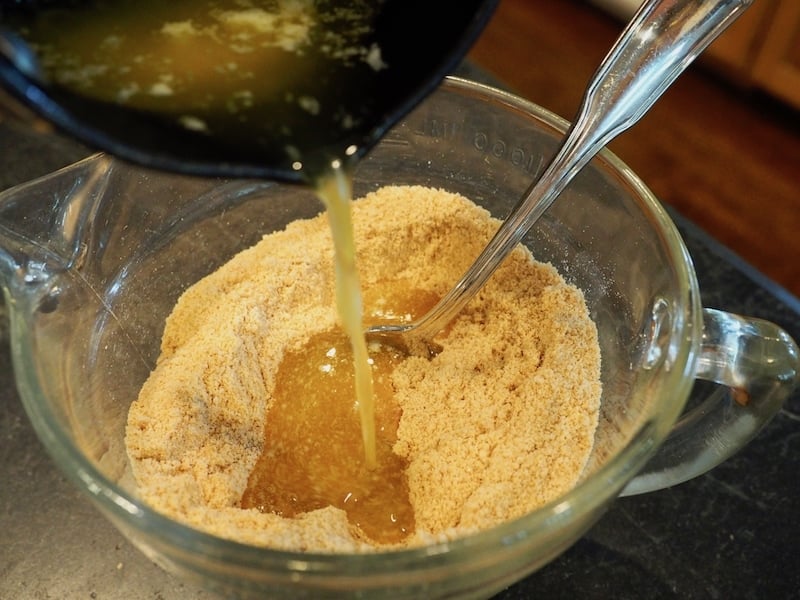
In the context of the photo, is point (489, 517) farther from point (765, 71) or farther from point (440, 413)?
point (765, 71)

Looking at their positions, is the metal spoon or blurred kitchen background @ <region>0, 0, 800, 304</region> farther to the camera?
blurred kitchen background @ <region>0, 0, 800, 304</region>

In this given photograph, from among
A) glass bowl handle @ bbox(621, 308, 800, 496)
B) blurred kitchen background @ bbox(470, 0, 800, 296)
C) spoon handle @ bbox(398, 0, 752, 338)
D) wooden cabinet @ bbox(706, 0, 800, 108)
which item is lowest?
blurred kitchen background @ bbox(470, 0, 800, 296)

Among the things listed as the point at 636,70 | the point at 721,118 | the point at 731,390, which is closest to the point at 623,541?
the point at 731,390

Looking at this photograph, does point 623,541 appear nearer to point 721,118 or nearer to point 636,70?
point 636,70

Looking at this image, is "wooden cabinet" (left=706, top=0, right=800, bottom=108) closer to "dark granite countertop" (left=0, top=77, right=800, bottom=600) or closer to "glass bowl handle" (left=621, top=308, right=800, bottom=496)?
"dark granite countertop" (left=0, top=77, right=800, bottom=600)

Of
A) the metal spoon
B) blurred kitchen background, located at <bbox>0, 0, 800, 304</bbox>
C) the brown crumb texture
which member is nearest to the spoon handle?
the metal spoon

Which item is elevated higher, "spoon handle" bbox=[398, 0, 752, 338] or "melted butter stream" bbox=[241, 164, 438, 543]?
"spoon handle" bbox=[398, 0, 752, 338]

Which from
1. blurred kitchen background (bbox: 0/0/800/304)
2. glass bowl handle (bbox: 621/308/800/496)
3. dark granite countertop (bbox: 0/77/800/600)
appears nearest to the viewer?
glass bowl handle (bbox: 621/308/800/496)
